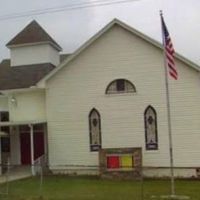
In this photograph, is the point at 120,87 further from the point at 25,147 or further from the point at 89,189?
the point at 89,189

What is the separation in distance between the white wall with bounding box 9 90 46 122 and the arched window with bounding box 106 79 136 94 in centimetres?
469

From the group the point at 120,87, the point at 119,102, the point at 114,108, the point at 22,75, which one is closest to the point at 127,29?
the point at 120,87

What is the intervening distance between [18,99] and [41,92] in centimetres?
164

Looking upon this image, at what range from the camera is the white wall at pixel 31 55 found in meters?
42.8

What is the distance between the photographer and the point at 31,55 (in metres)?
42.9

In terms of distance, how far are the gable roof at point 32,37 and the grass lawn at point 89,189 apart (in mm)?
13007

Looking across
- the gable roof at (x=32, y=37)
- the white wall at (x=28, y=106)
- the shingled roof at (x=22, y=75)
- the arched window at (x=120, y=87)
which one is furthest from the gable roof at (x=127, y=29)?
the gable roof at (x=32, y=37)

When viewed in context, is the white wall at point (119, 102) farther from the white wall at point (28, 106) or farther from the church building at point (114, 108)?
the white wall at point (28, 106)

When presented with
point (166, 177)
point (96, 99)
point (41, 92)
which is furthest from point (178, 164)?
point (41, 92)

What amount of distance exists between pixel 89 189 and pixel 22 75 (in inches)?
664

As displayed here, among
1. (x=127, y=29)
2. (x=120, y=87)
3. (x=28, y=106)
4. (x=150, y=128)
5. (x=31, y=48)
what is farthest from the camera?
(x=31, y=48)

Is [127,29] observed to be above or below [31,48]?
below

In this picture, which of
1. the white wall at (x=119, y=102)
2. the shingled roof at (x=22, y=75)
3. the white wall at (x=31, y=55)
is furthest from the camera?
the white wall at (x=31, y=55)

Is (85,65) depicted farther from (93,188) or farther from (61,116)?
(93,188)
